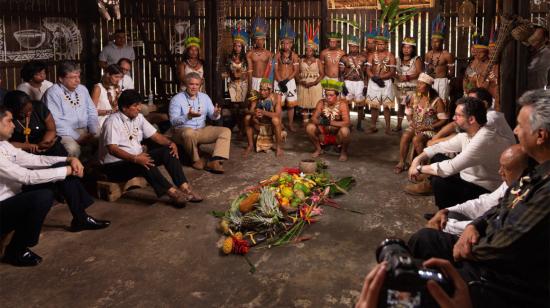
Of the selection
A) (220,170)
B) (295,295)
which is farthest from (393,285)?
(220,170)

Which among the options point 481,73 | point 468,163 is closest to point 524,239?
point 468,163

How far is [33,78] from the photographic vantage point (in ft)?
21.6

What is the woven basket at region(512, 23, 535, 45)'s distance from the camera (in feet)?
18.4

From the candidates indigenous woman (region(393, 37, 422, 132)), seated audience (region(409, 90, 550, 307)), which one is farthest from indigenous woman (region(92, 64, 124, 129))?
seated audience (region(409, 90, 550, 307))

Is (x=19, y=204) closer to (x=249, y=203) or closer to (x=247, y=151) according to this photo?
(x=249, y=203)

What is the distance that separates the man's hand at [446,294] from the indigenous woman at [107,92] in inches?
239

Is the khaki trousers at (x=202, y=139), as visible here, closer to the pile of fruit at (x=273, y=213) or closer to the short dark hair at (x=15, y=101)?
the pile of fruit at (x=273, y=213)

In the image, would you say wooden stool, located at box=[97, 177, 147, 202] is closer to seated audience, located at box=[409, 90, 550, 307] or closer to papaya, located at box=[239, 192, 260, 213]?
papaya, located at box=[239, 192, 260, 213]

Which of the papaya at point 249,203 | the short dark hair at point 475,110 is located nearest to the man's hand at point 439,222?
the short dark hair at point 475,110

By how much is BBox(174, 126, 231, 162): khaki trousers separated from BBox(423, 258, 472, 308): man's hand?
5431 mm

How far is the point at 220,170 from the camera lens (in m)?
7.27

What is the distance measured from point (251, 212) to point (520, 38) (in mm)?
3253

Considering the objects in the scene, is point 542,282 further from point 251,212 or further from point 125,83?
point 125,83

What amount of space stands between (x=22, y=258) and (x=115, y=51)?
522 centimetres
